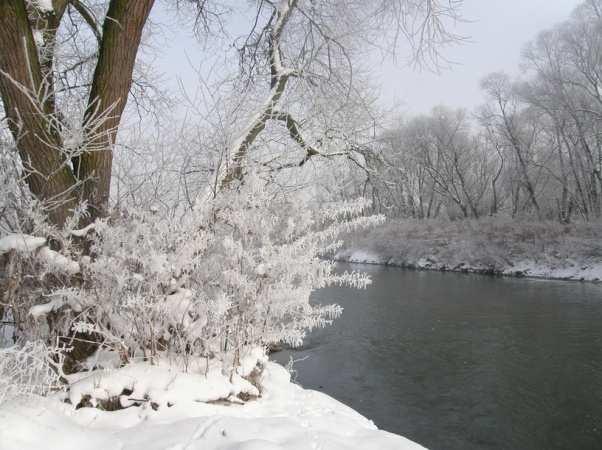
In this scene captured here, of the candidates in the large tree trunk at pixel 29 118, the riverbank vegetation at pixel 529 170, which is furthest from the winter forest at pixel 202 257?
the riverbank vegetation at pixel 529 170

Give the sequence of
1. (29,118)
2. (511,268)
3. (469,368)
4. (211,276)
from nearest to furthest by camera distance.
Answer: (29,118), (211,276), (469,368), (511,268)


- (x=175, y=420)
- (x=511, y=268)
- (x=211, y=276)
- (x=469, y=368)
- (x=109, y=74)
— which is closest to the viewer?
(x=175, y=420)

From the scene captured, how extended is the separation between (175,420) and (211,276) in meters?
1.31

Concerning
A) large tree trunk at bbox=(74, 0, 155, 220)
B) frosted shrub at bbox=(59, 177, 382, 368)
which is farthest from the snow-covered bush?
large tree trunk at bbox=(74, 0, 155, 220)

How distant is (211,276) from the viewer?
412 cm

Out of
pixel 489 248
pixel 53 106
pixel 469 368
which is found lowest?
pixel 469 368

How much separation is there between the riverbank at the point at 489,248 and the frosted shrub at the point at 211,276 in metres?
19.6

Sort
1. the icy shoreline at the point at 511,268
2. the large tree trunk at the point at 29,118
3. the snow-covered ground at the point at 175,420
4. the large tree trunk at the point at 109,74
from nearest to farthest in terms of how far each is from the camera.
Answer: the snow-covered ground at the point at 175,420
the large tree trunk at the point at 29,118
the large tree trunk at the point at 109,74
the icy shoreline at the point at 511,268

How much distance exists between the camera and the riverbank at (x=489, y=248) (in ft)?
69.3

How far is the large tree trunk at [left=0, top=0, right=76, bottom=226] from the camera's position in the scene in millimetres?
3451

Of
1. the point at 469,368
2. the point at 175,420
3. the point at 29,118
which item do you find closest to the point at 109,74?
the point at 29,118

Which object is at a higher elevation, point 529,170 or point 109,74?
point 529,170

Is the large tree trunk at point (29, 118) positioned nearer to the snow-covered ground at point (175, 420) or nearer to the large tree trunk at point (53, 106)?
the large tree trunk at point (53, 106)

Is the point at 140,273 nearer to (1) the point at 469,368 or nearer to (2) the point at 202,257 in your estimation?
(2) the point at 202,257
